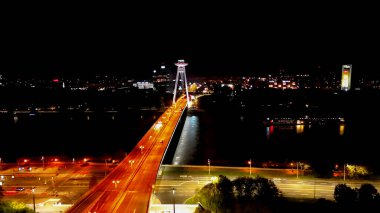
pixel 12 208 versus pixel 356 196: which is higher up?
pixel 12 208

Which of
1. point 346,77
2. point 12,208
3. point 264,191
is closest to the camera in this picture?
point 12,208

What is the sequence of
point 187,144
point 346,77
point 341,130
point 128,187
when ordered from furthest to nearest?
point 346,77
point 341,130
point 187,144
point 128,187

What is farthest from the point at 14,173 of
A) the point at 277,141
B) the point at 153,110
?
the point at 153,110

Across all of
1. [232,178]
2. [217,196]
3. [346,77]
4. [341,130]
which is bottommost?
[232,178]

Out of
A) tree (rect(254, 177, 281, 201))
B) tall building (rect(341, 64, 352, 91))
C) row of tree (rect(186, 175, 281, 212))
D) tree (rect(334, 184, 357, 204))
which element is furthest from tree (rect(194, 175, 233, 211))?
tall building (rect(341, 64, 352, 91))

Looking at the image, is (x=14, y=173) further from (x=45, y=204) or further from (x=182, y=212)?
(x=182, y=212)

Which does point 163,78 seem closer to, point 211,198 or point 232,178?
point 232,178

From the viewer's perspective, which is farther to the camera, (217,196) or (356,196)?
(356,196)

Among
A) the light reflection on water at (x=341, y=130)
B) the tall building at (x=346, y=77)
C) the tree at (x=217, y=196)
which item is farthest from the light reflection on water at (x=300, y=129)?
the tall building at (x=346, y=77)

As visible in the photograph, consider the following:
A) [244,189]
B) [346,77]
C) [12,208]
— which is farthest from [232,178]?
[346,77]
